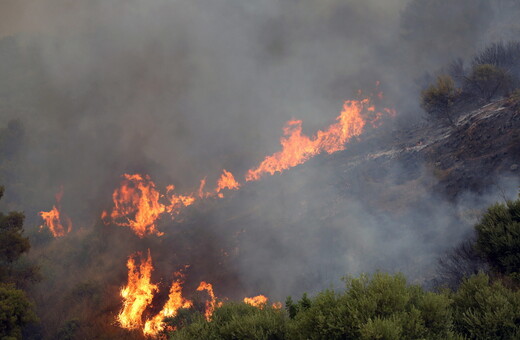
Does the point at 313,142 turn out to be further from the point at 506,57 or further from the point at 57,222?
the point at 57,222

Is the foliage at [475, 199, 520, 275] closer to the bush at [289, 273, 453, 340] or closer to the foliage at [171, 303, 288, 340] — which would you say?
the bush at [289, 273, 453, 340]

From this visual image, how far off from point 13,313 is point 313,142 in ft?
117

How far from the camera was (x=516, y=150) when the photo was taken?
69.2 feet

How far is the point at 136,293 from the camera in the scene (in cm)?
2392

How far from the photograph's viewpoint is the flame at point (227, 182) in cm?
3853

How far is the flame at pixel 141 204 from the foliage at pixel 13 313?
1486cm

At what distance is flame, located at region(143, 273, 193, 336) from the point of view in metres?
20.3

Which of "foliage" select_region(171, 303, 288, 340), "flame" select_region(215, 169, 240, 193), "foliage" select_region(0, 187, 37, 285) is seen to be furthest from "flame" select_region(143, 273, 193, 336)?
"flame" select_region(215, 169, 240, 193)

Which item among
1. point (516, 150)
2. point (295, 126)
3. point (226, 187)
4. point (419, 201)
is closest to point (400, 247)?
point (419, 201)

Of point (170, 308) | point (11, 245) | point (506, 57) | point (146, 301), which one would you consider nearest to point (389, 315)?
point (170, 308)

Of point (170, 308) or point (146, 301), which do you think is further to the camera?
point (146, 301)

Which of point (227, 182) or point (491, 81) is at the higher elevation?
Result: point (227, 182)

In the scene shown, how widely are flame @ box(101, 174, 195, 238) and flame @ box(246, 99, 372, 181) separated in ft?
33.2

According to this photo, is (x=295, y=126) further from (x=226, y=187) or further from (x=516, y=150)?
(x=516, y=150)
